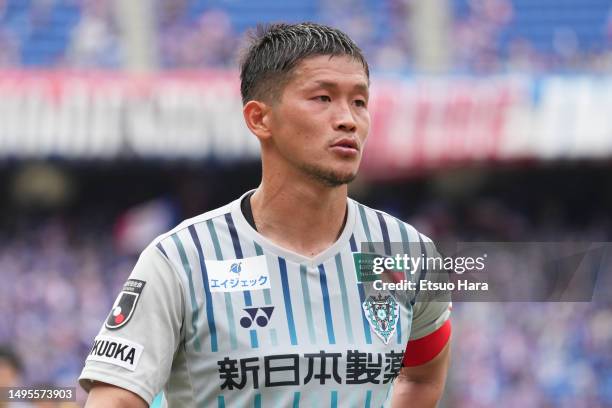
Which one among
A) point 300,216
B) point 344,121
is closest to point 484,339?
point 300,216

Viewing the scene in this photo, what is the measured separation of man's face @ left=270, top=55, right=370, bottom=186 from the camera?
2.83m

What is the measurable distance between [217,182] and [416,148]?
318 cm

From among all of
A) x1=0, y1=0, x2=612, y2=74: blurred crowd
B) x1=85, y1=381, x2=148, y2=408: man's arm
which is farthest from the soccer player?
x1=0, y1=0, x2=612, y2=74: blurred crowd

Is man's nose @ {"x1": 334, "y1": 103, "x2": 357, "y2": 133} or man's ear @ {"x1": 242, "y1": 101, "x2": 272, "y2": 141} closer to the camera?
man's nose @ {"x1": 334, "y1": 103, "x2": 357, "y2": 133}

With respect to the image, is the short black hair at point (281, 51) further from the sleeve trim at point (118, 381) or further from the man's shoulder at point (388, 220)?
the sleeve trim at point (118, 381)

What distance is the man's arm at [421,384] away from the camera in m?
3.15

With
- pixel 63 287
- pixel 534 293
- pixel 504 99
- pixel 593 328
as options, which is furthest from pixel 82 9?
pixel 534 293

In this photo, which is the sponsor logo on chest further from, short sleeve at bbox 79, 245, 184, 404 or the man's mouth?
the man's mouth

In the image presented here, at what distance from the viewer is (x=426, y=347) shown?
3115 millimetres

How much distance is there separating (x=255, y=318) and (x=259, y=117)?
1.75 feet

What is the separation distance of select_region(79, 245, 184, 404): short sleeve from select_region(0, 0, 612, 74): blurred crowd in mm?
12698

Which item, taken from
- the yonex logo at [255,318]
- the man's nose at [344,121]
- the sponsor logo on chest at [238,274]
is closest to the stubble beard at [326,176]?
the man's nose at [344,121]

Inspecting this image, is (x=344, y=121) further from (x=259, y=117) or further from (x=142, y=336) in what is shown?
(x=142, y=336)

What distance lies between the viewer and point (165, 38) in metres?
16.1
